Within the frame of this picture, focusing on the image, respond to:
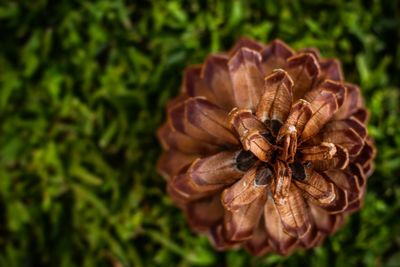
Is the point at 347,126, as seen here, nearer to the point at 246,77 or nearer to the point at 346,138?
the point at 346,138

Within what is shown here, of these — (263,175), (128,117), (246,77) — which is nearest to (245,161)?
(263,175)

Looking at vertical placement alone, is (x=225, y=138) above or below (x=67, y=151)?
above

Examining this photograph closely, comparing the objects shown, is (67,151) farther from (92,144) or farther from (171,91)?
(171,91)

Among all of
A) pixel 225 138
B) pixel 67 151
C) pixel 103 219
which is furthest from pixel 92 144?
pixel 225 138

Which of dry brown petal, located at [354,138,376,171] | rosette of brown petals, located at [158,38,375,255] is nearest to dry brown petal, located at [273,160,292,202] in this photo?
rosette of brown petals, located at [158,38,375,255]

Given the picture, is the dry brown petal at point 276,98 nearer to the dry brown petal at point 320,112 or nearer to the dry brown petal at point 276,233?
the dry brown petal at point 320,112

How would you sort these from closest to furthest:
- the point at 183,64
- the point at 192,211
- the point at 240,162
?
1. the point at 240,162
2. the point at 192,211
3. the point at 183,64
